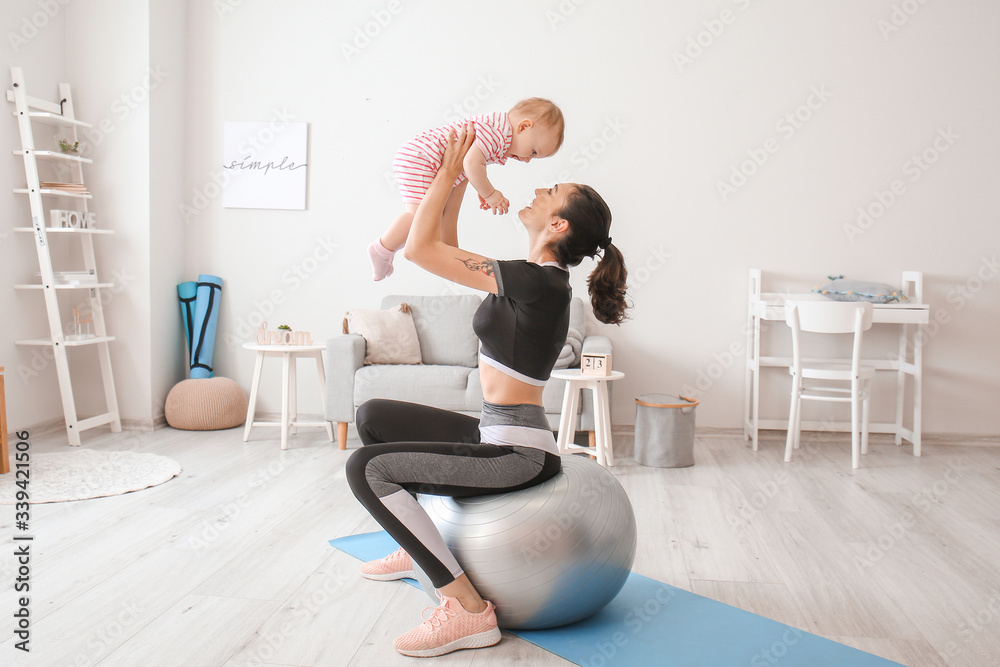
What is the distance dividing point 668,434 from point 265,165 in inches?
114

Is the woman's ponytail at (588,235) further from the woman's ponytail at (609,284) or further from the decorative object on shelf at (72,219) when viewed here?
the decorative object on shelf at (72,219)

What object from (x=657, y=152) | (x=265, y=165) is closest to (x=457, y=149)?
(x=657, y=152)

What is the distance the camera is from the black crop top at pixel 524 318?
1.74 metres

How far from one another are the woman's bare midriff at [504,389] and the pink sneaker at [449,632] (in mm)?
493

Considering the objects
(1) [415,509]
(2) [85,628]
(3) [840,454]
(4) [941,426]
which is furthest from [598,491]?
(4) [941,426]

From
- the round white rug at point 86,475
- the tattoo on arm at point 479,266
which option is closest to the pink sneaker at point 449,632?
the tattoo on arm at point 479,266

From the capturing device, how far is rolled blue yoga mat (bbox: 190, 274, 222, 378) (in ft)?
14.8

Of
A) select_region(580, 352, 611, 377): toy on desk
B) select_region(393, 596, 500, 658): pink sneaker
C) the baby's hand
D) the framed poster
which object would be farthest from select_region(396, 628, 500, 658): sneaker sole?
the framed poster

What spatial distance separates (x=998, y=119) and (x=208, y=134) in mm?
4614

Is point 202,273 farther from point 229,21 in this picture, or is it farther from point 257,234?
point 229,21

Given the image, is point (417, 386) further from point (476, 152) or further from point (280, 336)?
point (476, 152)

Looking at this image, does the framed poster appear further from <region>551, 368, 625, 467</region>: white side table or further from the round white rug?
<region>551, 368, 625, 467</region>: white side table

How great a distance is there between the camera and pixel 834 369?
4.00 meters

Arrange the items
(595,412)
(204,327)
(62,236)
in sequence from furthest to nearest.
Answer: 1. (204,327)
2. (62,236)
3. (595,412)
